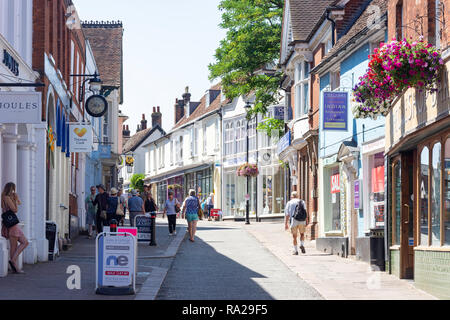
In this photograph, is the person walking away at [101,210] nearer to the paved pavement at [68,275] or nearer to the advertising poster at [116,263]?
the paved pavement at [68,275]

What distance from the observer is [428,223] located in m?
13.9

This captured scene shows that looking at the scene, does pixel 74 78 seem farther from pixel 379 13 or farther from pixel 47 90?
pixel 379 13

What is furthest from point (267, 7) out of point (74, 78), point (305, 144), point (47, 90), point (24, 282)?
point (24, 282)

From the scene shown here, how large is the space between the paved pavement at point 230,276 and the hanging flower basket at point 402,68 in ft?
12.0

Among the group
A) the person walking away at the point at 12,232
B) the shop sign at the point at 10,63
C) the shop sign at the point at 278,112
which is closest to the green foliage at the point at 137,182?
the shop sign at the point at 278,112

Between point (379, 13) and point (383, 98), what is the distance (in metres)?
7.41

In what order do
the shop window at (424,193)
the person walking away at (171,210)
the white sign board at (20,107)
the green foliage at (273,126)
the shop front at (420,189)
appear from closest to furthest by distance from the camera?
the shop front at (420,189) < the white sign board at (20,107) < the shop window at (424,193) < the person walking away at (171,210) < the green foliage at (273,126)

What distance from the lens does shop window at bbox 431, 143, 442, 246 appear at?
13180 millimetres

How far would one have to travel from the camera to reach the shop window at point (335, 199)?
25078 mm

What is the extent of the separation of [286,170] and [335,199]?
51.3ft

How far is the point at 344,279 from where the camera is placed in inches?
621

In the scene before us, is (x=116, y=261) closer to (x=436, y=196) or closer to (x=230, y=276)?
(x=230, y=276)

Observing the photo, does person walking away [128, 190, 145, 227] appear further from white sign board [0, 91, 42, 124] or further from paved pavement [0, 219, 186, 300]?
white sign board [0, 91, 42, 124]

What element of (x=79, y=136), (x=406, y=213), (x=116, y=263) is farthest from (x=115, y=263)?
(x=79, y=136)
